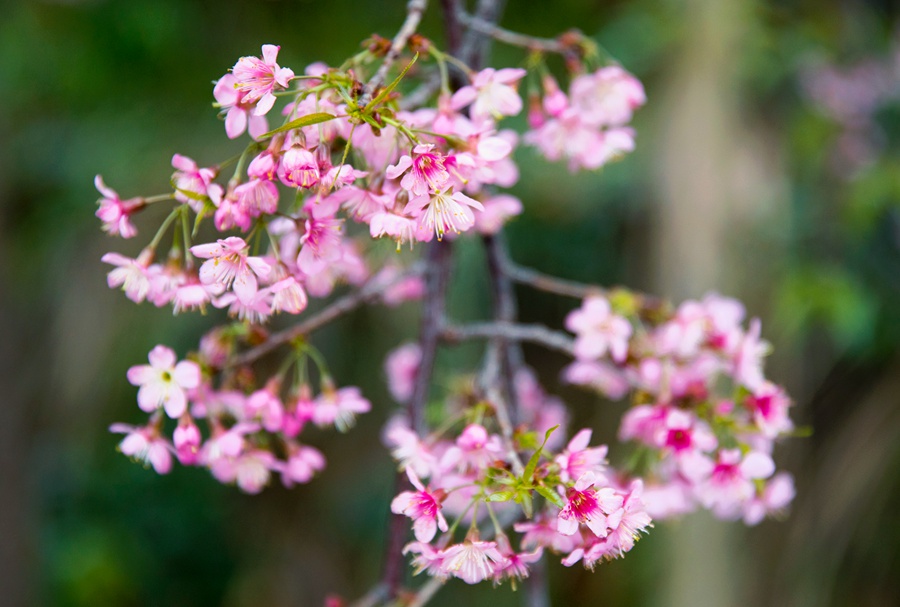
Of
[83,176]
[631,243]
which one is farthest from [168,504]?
[631,243]

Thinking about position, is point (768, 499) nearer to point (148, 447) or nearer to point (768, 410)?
point (768, 410)

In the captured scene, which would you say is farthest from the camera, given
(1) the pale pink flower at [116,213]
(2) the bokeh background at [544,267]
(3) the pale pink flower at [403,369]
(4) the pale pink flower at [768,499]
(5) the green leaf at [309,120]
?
(2) the bokeh background at [544,267]

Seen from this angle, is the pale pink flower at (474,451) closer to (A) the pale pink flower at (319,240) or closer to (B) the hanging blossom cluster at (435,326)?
(B) the hanging blossom cluster at (435,326)

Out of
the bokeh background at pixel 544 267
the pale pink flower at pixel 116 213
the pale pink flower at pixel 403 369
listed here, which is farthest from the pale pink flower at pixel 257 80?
the bokeh background at pixel 544 267

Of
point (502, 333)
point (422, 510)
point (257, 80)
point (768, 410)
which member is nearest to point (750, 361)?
point (768, 410)

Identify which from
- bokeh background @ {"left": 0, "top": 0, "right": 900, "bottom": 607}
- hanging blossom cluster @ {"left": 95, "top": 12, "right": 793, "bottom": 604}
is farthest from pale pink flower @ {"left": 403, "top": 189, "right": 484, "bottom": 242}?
bokeh background @ {"left": 0, "top": 0, "right": 900, "bottom": 607}

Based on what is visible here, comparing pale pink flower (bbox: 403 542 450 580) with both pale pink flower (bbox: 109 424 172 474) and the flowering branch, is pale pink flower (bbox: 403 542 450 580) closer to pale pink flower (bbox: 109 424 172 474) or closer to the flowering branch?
pale pink flower (bbox: 109 424 172 474)
